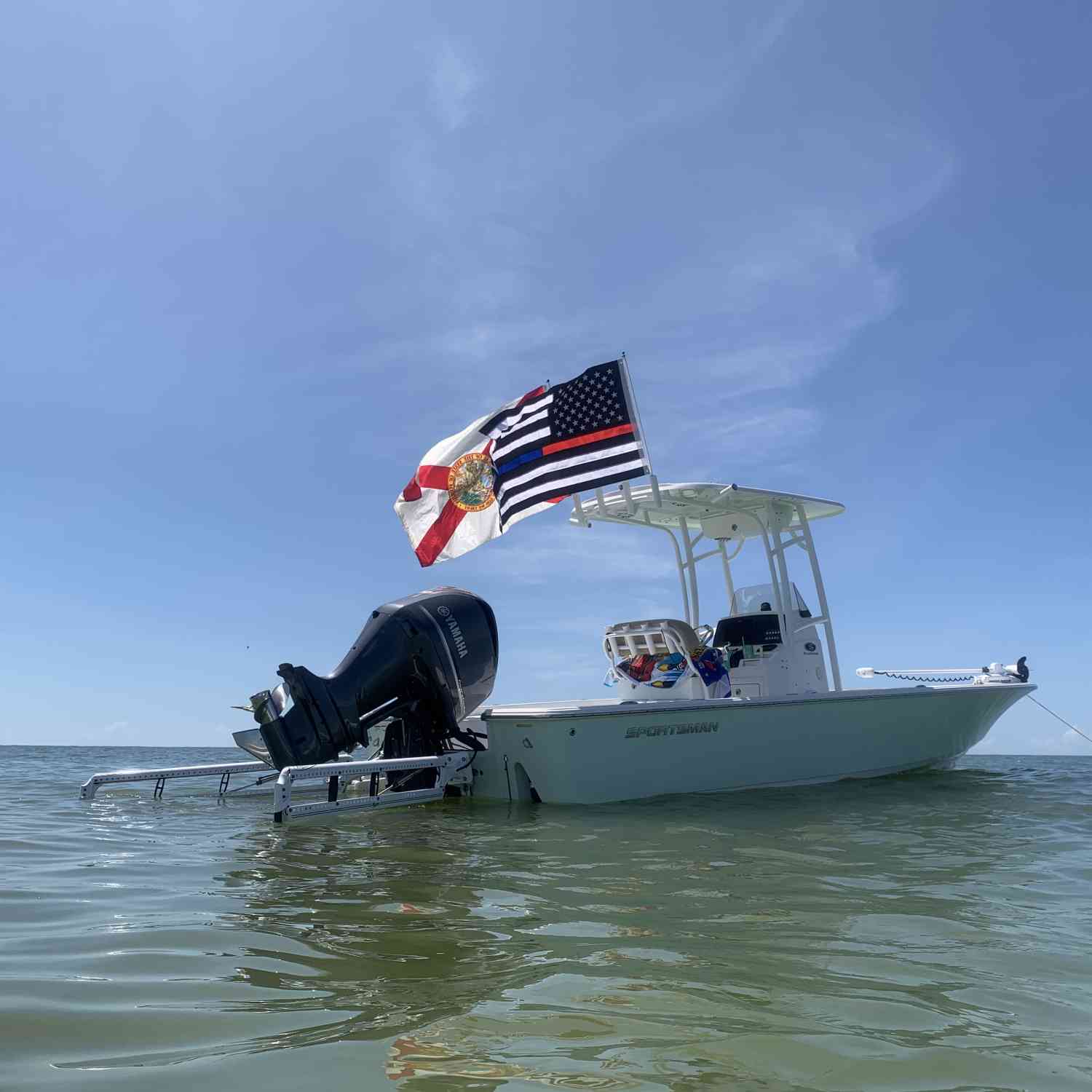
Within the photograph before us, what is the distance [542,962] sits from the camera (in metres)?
3.15

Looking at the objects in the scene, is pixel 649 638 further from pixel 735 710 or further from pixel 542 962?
pixel 542 962

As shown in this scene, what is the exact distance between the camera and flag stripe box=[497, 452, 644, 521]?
34.3 ft

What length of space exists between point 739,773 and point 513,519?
4.28 m

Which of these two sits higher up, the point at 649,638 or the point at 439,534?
the point at 439,534

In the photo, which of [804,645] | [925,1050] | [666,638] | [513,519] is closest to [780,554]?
[804,645]

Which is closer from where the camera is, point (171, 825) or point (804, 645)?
point (171, 825)

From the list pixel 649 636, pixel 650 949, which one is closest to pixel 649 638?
pixel 649 636

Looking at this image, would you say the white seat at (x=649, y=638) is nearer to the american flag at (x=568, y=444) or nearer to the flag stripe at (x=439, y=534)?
the american flag at (x=568, y=444)

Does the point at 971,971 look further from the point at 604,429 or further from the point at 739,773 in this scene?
the point at 604,429

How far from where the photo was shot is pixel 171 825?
720cm

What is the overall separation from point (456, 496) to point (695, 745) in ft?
15.6

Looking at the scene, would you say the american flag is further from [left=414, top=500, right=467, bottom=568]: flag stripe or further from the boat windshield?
the boat windshield

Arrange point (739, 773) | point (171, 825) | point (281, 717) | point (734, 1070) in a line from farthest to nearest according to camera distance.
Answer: point (739, 773)
point (281, 717)
point (171, 825)
point (734, 1070)

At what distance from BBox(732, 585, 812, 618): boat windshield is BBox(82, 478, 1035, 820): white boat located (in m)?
0.02
